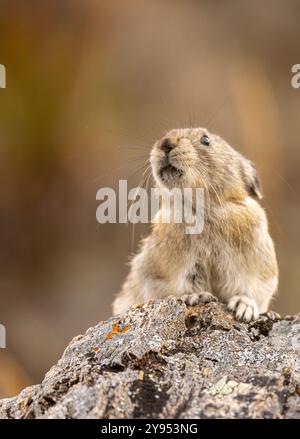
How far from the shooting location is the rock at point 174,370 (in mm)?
4539

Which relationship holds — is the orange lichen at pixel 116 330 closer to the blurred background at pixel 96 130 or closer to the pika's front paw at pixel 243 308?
the pika's front paw at pixel 243 308

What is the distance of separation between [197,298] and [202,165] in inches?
57.7

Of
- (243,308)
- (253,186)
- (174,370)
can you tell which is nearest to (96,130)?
(253,186)

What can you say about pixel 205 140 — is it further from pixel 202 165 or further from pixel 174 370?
pixel 174 370

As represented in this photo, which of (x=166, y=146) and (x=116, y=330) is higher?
(x=166, y=146)

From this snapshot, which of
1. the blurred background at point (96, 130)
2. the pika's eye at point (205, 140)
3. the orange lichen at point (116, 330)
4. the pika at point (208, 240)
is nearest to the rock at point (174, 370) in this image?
the orange lichen at point (116, 330)

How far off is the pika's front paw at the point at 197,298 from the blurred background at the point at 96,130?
7197 millimetres

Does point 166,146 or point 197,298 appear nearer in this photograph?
point 197,298

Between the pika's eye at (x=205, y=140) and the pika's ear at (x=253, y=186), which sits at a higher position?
the pika's eye at (x=205, y=140)

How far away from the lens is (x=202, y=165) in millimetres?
7430

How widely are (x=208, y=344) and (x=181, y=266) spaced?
74.0 inches

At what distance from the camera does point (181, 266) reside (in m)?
7.36
